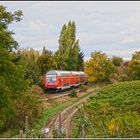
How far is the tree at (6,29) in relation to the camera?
25609 mm

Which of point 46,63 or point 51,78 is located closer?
→ point 51,78

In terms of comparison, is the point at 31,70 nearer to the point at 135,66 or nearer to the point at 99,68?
the point at 99,68

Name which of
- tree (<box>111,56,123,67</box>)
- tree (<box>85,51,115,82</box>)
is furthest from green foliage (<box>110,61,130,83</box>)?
tree (<box>111,56,123,67</box>)

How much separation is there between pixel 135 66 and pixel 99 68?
202 inches

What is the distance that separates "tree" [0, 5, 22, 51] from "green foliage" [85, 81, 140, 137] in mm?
7094

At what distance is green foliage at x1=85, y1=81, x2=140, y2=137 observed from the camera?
923 inches

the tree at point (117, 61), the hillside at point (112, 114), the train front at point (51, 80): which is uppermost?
the tree at point (117, 61)

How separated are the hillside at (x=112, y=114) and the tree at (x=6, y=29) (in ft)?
20.9

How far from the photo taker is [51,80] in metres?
49.7

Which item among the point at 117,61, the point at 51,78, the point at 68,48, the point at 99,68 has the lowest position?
the point at 51,78

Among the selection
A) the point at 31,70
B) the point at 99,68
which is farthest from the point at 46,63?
the point at 99,68

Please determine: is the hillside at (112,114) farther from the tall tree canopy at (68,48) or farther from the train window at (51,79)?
the tall tree canopy at (68,48)

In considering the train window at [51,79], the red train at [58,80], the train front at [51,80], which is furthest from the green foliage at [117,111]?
the train window at [51,79]

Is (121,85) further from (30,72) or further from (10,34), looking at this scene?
(10,34)
